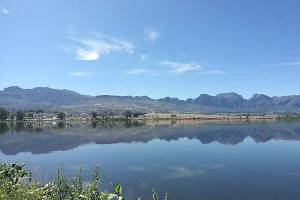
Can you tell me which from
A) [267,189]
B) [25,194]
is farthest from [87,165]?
[25,194]

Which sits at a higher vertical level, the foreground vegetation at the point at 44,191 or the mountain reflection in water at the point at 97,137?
the foreground vegetation at the point at 44,191

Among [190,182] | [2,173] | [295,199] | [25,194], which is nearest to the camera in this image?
[25,194]

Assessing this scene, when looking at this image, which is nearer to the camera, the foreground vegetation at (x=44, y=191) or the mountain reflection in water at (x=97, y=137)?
the foreground vegetation at (x=44, y=191)

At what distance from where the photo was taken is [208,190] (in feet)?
118

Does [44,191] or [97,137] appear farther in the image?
[97,137]

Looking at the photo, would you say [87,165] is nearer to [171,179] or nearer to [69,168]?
[69,168]

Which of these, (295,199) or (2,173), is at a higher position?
(2,173)

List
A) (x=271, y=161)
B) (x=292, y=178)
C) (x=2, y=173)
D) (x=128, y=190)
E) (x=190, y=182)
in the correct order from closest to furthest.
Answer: (x=2, y=173)
(x=128, y=190)
(x=190, y=182)
(x=292, y=178)
(x=271, y=161)

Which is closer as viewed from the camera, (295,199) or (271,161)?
(295,199)

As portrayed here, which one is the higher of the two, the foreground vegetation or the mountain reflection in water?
the foreground vegetation

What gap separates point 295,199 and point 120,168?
1089 inches

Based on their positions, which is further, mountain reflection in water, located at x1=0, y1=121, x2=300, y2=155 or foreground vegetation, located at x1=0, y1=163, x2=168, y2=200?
mountain reflection in water, located at x1=0, y1=121, x2=300, y2=155

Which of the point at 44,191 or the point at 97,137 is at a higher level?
the point at 44,191

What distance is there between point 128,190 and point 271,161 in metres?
35.7
